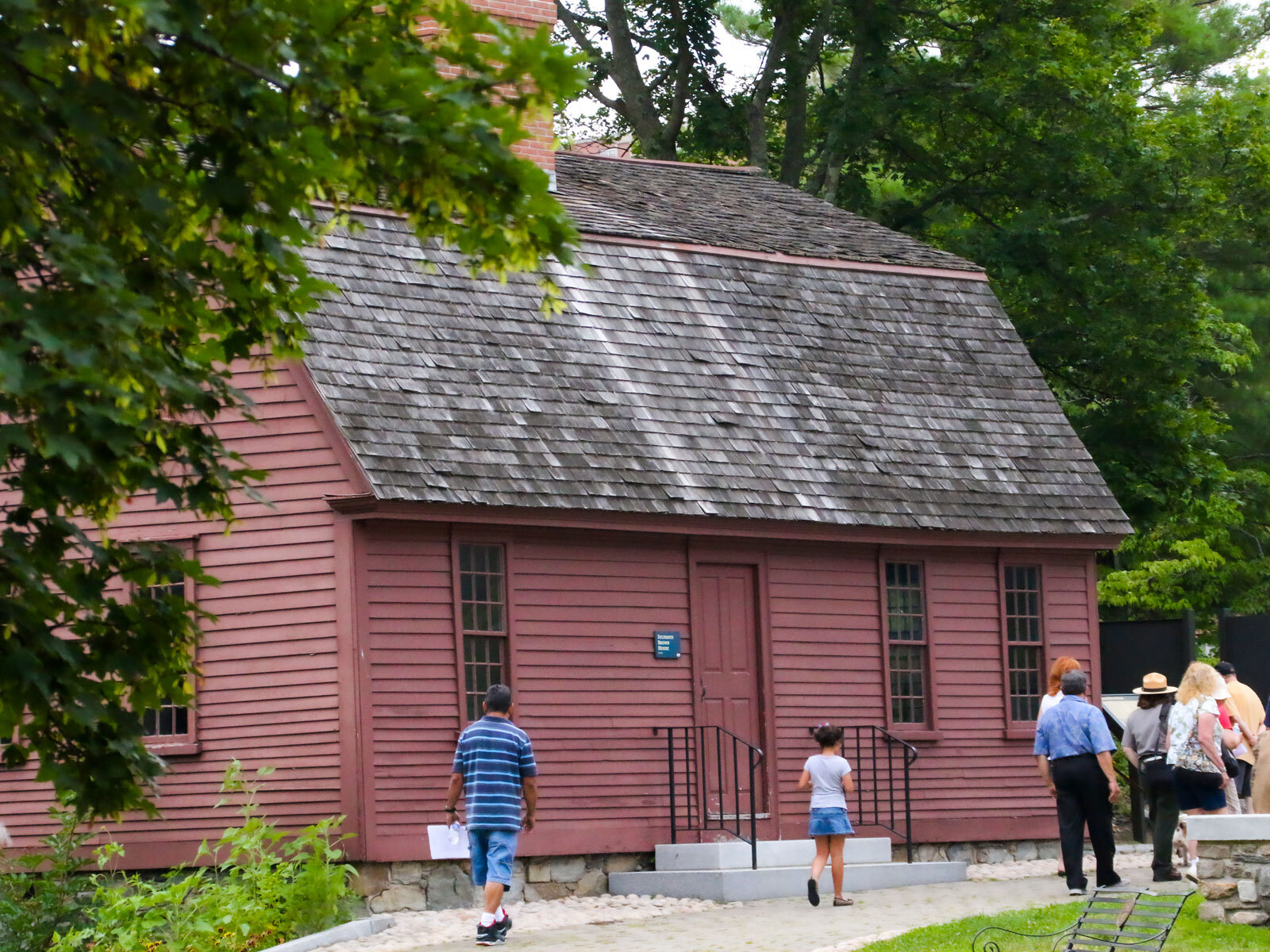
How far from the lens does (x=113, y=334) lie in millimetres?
6195

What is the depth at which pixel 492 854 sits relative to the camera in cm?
1244

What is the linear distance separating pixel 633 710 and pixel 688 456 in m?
2.24

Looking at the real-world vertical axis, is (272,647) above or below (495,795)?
above

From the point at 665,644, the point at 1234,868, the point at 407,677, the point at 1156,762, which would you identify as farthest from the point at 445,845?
the point at 1234,868

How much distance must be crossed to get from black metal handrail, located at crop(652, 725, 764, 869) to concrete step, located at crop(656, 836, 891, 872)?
0.28 meters

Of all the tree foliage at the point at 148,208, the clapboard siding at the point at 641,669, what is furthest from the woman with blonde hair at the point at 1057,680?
the tree foliage at the point at 148,208

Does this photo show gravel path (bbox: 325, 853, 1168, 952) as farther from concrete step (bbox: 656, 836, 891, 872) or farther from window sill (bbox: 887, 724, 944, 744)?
window sill (bbox: 887, 724, 944, 744)

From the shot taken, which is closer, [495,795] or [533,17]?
[495,795]

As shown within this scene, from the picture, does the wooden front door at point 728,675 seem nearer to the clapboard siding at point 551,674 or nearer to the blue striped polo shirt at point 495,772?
the clapboard siding at point 551,674

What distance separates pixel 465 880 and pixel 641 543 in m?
3.32

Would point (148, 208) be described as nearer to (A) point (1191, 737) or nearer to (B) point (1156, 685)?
(A) point (1191, 737)

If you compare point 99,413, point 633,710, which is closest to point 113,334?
point 99,413

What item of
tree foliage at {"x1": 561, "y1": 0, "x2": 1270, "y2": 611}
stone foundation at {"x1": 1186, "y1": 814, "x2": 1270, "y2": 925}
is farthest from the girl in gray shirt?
tree foliage at {"x1": 561, "y1": 0, "x2": 1270, "y2": 611}

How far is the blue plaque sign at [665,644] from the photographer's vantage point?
16.7 metres
